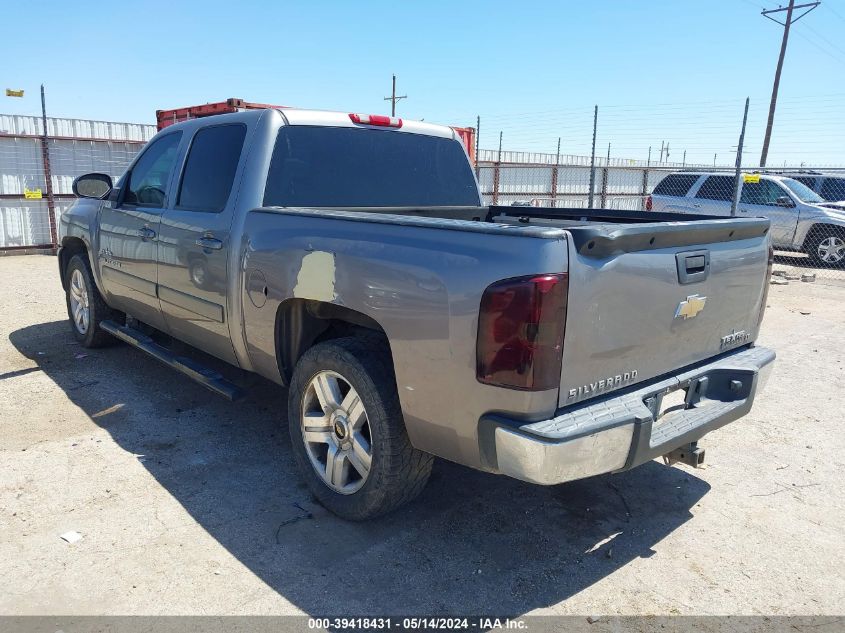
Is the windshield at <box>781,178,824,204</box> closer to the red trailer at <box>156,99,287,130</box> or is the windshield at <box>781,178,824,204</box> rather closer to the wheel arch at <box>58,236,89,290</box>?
the red trailer at <box>156,99,287,130</box>

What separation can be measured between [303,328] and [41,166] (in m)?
11.8

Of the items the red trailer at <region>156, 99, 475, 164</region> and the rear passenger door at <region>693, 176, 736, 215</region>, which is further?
the rear passenger door at <region>693, 176, 736, 215</region>

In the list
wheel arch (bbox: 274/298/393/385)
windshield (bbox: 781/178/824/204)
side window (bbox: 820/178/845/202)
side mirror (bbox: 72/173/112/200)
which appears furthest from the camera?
side window (bbox: 820/178/845/202)

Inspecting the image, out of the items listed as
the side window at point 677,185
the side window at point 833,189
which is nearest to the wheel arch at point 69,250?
the side window at point 677,185

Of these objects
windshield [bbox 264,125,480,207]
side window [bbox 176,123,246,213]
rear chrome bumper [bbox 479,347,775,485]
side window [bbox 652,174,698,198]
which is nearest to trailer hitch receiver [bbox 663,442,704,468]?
rear chrome bumper [bbox 479,347,775,485]

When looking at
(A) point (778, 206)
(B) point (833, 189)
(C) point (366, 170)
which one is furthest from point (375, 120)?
(B) point (833, 189)

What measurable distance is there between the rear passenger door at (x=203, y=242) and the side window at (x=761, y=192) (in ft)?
41.0

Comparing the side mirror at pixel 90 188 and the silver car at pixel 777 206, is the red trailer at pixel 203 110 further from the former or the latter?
the silver car at pixel 777 206

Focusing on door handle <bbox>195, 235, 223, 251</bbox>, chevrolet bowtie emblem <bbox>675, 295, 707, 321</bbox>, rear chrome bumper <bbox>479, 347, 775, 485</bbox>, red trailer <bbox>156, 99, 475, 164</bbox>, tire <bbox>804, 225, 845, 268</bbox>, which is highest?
red trailer <bbox>156, 99, 475, 164</bbox>

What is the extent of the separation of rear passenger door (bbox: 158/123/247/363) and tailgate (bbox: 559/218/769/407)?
2078 mm

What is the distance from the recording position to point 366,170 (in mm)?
4203

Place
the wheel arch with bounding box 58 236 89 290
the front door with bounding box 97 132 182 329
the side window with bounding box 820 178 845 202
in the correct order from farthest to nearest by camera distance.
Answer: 1. the side window with bounding box 820 178 845 202
2. the wheel arch with bounding box 58 236 89 290
3. the front door with bounding box 97 132 182 329

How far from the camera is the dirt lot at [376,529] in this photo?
2697 millimetres

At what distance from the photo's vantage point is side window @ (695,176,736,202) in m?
13.3
